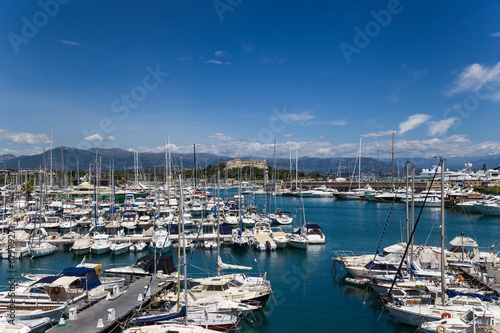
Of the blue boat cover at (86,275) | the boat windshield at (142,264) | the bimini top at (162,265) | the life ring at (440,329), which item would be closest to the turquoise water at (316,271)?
the bimini top at (162,265)

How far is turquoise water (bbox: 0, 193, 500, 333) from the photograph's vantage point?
20.5 meters

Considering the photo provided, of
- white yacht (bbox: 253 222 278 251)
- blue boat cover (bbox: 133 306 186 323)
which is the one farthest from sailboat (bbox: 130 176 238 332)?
white yacht (bbox: 253 222 278 251)

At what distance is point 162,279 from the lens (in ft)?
82.3

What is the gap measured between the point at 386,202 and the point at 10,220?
281 ft

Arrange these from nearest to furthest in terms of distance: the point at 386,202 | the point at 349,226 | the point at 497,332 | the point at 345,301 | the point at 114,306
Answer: the point at 497,332, the point at 114,306, the point at 345,301, the point at 349,226, the point at 386,202

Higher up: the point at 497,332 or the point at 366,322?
the point at 497,332

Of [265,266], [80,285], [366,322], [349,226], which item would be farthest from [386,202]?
[80,285]

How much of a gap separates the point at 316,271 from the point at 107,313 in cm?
1813

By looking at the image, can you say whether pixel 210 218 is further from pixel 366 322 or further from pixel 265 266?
pixel 366 322

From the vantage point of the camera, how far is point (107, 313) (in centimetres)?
1889

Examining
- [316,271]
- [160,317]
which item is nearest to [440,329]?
[160,317]

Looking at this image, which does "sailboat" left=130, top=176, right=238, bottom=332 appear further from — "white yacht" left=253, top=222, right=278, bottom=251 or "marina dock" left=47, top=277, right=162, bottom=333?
"white yacht" left=253, top=222, right=278, bottom=251

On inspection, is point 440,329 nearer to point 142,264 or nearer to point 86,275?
point 86,275

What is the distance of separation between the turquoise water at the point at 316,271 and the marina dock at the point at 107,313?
6.33 meters
